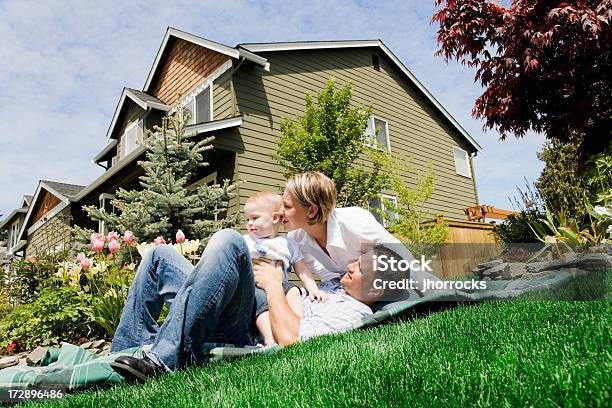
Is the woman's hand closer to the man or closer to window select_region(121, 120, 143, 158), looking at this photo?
the man

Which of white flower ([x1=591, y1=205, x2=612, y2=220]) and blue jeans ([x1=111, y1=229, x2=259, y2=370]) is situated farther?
white flower ([x1=591, y1=205, x2=612, y2=220])

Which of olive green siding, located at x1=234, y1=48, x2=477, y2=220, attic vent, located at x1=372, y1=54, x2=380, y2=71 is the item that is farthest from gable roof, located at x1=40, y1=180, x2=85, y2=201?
attic vent, located at x1=372, y1=54, x2=380, y2=71

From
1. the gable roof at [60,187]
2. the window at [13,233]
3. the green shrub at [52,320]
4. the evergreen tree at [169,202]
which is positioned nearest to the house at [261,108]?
the evergreen tree at [169,202]

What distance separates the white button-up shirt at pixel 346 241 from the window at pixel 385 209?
7.38m

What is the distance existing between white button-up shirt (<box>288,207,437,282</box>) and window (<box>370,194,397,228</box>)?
7.38 m

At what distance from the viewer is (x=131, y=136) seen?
1314 centimetres

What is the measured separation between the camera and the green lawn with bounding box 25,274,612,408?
106 centimetres

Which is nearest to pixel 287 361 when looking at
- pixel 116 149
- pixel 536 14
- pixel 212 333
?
pixel 212 333

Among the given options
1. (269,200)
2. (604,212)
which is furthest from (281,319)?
(604,212)

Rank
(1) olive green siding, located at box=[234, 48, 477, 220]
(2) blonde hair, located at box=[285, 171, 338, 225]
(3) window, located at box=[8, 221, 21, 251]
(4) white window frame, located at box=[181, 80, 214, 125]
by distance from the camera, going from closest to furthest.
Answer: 1. (2) blonde hair, located at box=[285, 171, 338, 225]
2. (1) olive green siding, located at box=[234, 48, 477, 220]
3. (4) white window frame, located at box=[181, 80, 214, 125]
4. (3) window, located at box=[8, 221, 21, 251]

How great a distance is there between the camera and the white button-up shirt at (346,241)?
2.69 m

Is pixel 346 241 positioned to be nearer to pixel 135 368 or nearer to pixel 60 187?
pixel 135 368

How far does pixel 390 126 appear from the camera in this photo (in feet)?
45.1

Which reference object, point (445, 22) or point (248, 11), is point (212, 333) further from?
point (445, 22)
